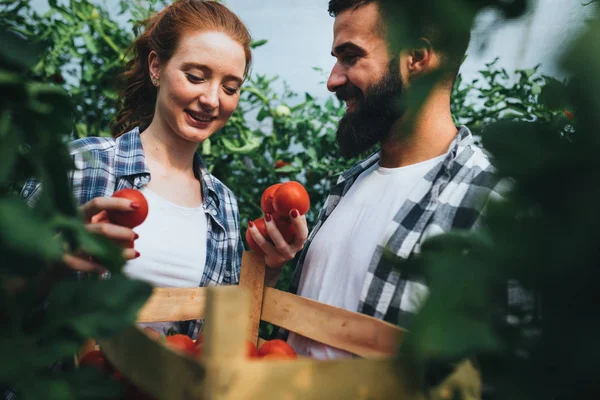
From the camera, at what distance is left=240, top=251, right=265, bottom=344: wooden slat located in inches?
54.7

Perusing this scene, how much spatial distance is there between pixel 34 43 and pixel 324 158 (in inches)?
85.1

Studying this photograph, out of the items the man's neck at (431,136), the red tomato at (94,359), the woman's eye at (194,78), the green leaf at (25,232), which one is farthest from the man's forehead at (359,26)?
the green leaf at (25,232)

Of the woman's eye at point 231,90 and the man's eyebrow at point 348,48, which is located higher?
the man's eyebrow at point 348,48

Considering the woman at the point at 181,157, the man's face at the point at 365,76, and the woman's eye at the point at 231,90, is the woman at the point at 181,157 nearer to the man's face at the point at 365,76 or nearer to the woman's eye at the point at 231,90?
the woman's eye at the point at 231,90

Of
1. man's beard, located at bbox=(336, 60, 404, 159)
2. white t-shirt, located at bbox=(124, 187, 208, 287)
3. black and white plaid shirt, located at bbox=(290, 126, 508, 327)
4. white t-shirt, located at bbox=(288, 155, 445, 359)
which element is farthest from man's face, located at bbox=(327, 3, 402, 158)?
white t-shirt, located at bbox=(124, 187, 208, 287)

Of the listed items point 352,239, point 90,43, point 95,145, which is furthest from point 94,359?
point 90,43

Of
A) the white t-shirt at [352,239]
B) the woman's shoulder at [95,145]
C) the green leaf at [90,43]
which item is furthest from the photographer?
the green leaf at [90,43]

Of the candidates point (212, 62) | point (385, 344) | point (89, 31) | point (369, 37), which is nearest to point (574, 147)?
point (385, 344)

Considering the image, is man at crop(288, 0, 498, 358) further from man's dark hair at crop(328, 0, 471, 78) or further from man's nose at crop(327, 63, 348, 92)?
man's dark hair at crop(328, 0, 471, 78)

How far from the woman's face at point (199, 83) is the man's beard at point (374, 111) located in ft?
1.41

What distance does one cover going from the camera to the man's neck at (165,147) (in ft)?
6.28

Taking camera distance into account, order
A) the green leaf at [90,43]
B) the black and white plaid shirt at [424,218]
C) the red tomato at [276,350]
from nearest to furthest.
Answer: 1. the red tomato at [276,350]
2. the black and white plaid shirt at [424,218]
3. the green leaf at [90,43]

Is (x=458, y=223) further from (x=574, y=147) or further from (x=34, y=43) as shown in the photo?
(x=34, y=43)

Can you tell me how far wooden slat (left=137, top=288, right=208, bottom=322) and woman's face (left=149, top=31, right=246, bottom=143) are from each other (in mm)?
694
